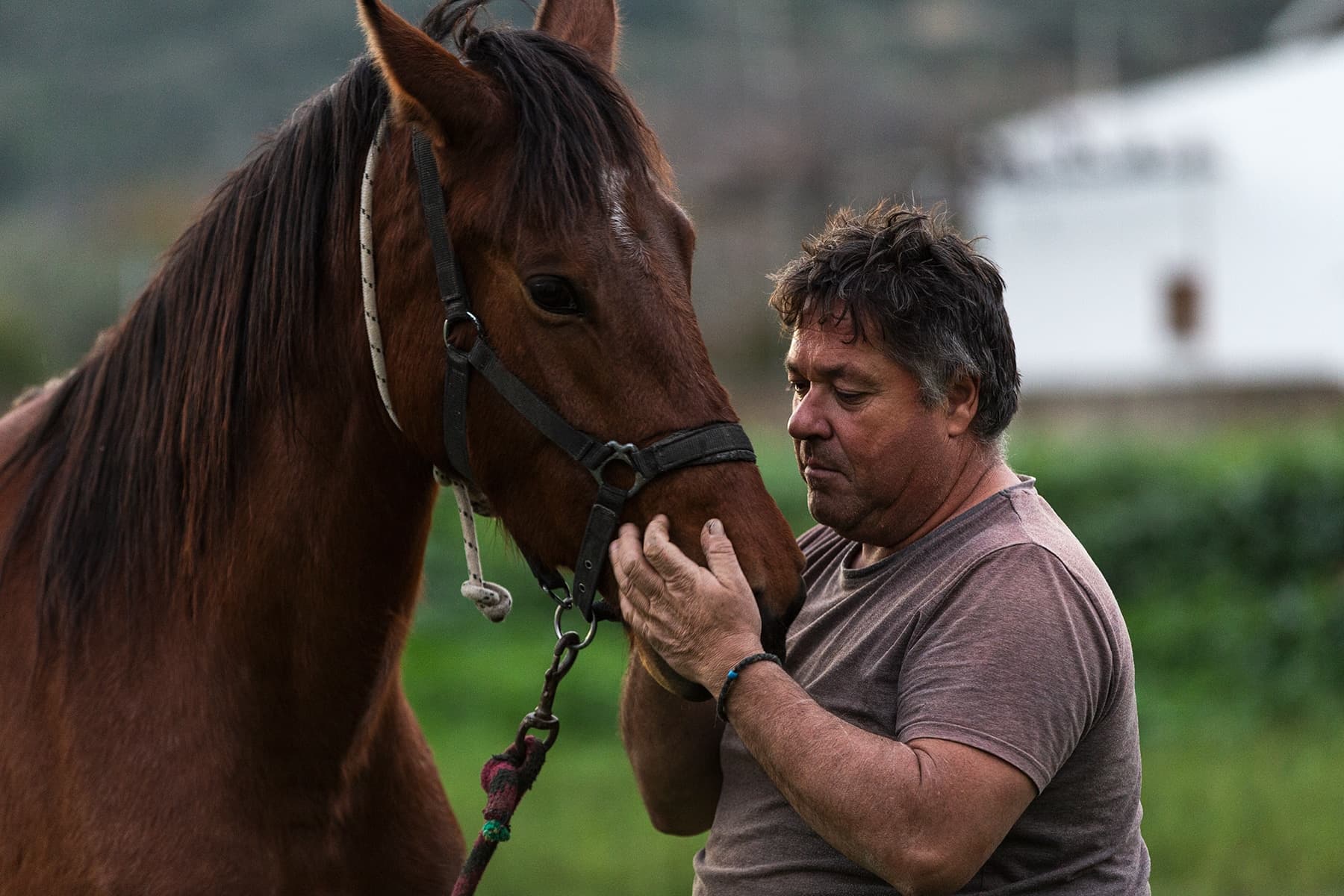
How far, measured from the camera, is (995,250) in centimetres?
2455

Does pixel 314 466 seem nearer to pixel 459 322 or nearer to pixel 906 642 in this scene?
pixel 459 322

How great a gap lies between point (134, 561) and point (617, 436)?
3.35 feet

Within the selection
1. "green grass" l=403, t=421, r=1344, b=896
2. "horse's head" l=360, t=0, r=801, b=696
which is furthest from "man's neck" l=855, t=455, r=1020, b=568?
"green grass" l=403, t=421, r=1344, b=896

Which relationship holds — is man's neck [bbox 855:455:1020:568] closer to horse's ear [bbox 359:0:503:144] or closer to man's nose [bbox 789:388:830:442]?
man's nose [bbox 789:388:830:442]

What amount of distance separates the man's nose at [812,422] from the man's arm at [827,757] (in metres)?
0.35

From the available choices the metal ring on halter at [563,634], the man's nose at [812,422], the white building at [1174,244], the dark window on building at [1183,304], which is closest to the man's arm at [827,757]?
the metal ring on halter at [563,634]

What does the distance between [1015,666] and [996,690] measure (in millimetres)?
50

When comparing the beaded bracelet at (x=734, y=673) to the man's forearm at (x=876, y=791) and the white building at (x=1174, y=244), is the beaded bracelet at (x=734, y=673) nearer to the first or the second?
the man's forearm at (x=876, y=791)

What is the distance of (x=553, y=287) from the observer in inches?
93.2

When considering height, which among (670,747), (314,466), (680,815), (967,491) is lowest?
(680,815)

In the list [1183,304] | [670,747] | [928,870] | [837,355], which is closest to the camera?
[928,870]

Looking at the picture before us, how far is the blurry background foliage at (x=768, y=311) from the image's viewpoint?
7.50 metres

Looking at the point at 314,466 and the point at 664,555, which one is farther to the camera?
the point at 314,466

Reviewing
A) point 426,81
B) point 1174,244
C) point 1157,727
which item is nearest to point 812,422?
point 426,81
